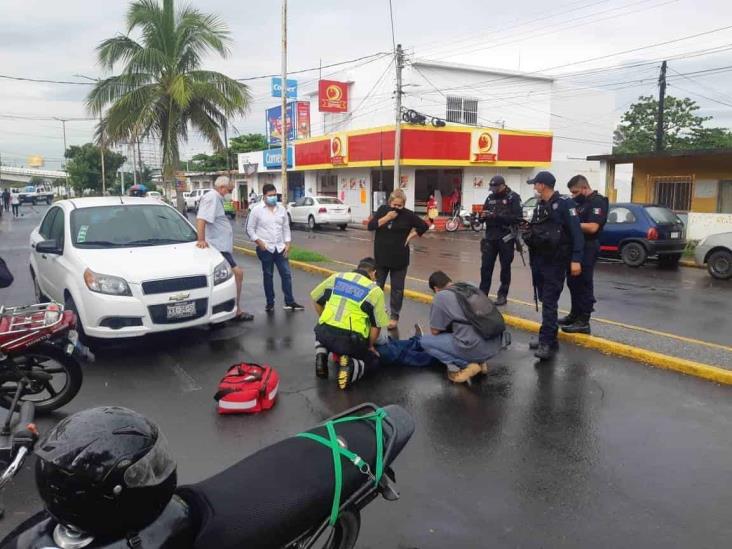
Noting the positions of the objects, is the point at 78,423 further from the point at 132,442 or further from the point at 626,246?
the point at 626,246

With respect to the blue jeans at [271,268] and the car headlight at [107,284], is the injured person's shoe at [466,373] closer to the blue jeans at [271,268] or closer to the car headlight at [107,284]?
the car headlight at [107,284]

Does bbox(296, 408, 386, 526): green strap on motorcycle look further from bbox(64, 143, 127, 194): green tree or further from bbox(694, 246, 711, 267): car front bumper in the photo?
bbox(64, 143, 127, 194): green tree

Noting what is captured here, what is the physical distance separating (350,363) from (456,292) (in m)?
1.19

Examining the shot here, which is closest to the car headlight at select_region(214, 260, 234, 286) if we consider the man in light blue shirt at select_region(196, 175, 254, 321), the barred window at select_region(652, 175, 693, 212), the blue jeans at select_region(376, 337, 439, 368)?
the man in light blue shirt at select_region(196, 175, 254, 321)

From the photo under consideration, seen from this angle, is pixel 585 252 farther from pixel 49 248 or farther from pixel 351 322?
pixel 49 248

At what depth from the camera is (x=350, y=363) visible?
527 cm

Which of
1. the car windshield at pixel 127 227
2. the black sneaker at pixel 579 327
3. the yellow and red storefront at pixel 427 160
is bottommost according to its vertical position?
the black sneaker at pixel 579 327

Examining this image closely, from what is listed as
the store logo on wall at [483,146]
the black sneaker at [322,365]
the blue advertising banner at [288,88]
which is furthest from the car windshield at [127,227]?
the blue advertising banner at [288,88]

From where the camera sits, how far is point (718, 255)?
12328 millimetres

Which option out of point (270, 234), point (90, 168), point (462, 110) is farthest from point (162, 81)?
point (90, 168)

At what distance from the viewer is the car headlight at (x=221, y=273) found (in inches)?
260

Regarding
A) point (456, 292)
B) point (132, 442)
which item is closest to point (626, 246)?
point (456, 292)

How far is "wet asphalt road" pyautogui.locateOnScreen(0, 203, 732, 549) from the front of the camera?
10.6 ft

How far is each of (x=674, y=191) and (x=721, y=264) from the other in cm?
855
